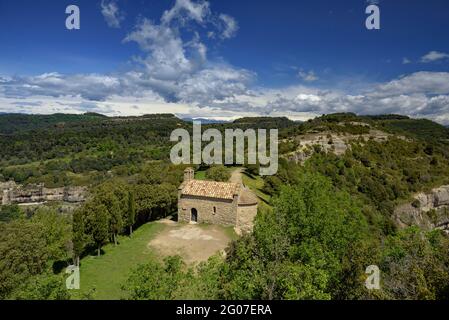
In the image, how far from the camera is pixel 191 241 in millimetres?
29953

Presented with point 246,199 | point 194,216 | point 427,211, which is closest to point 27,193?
point 194,216

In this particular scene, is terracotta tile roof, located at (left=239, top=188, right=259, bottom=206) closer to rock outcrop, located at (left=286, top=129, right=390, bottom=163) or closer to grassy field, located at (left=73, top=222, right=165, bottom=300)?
grassy field, located at (left=73, top=222, right=165, bottom=300)

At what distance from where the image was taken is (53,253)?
31.8m

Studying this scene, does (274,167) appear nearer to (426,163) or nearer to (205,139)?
(205,139)

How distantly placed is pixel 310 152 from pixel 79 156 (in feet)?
309

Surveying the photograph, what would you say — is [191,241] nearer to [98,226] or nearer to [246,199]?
[246,199]

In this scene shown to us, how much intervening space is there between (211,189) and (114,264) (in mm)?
13161

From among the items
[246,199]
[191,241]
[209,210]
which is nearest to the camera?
Result: [191,241]

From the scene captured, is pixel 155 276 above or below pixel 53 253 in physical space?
above

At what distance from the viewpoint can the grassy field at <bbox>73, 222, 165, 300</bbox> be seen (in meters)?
21.2

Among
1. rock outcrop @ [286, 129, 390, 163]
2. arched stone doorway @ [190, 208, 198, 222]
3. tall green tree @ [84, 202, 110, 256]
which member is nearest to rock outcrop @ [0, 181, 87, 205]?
rock outcrop @ [286, 129, 390, 163]

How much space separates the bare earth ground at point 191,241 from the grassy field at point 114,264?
3.53 feet
